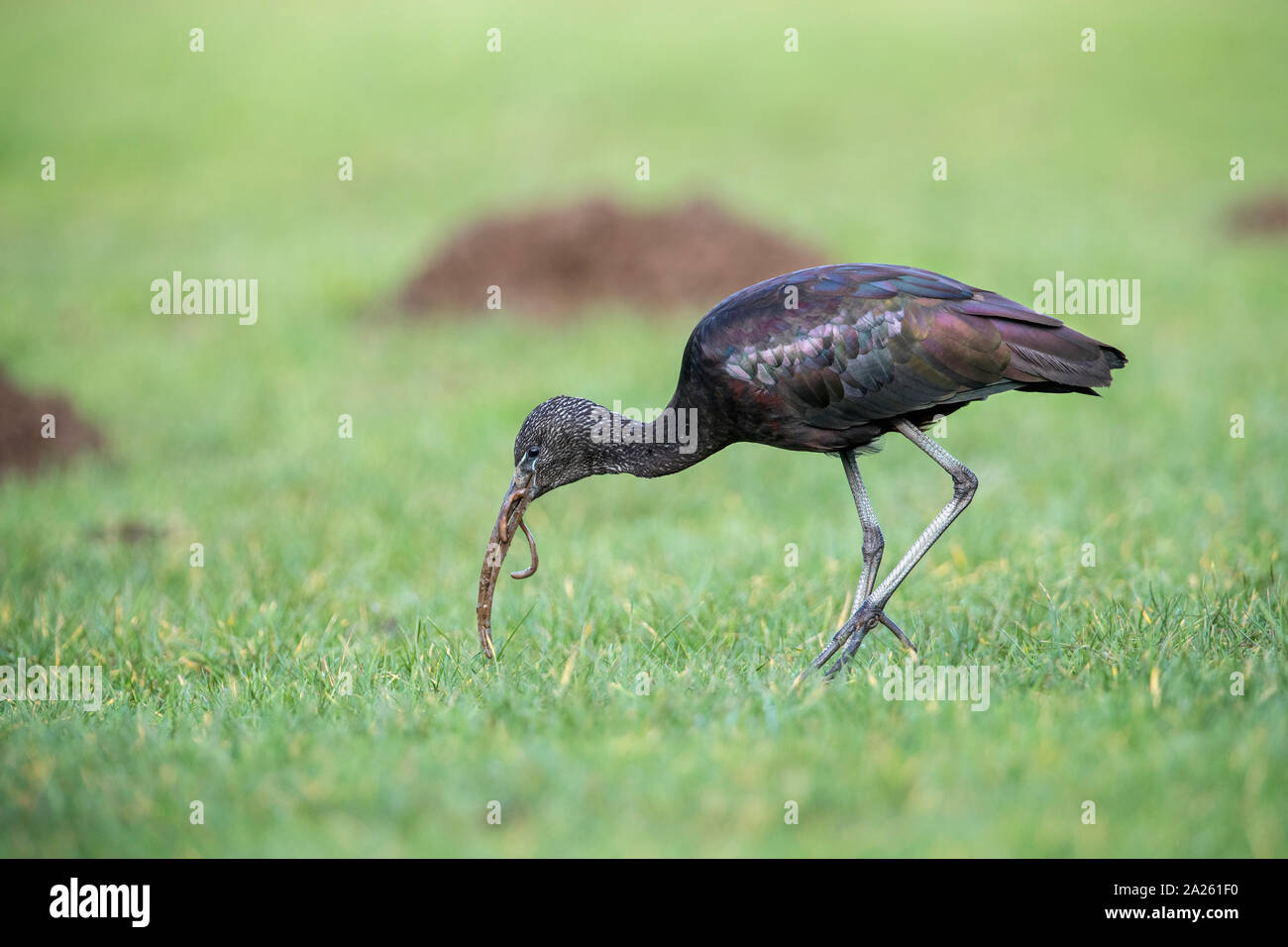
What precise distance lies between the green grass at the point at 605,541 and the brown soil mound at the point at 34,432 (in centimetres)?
31

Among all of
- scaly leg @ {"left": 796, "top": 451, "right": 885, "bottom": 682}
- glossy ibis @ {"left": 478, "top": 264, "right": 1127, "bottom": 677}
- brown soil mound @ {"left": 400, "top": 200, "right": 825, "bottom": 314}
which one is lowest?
scaly leg @ {"left": 796, "top": 451, "right": 885, "bottom": 682}

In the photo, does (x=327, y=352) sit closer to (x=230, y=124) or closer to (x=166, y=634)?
(x=166, y=634)

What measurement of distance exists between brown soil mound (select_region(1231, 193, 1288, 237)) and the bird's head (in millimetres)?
13641

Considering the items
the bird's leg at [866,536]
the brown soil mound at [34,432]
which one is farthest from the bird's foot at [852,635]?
the brown soil mound at [34,432]

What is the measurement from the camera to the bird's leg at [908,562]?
506 cm

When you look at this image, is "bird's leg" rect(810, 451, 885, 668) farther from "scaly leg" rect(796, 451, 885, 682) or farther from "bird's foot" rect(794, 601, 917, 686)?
"bird's foot" rect(794, 601, 917, 686)

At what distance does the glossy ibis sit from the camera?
5.07m

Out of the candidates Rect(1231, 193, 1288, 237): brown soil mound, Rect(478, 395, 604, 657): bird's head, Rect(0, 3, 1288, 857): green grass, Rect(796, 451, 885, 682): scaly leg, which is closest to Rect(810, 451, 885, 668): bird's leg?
Rect(796, 451, 885, 682): scaly leg

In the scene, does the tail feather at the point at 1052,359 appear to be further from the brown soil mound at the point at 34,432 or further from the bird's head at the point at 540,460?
the brown soil mound at the point at 34,432

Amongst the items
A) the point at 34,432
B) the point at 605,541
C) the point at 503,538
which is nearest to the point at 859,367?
the point at 503,538

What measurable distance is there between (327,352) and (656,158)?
10860 millimetres

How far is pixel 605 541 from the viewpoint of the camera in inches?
301

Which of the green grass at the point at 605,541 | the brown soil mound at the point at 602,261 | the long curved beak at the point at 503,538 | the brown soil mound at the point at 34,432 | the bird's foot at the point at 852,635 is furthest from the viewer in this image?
the brown soil mound at the point at 602,261

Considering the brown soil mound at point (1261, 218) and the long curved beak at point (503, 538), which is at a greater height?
the brown soil mound at point (1261, 218)
